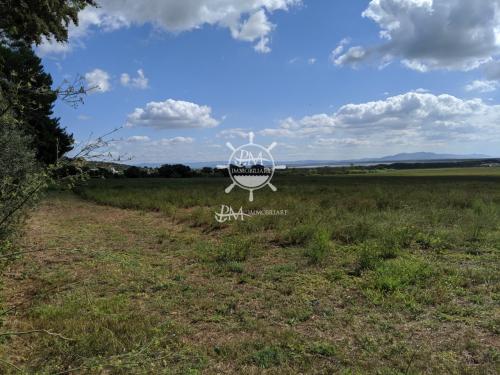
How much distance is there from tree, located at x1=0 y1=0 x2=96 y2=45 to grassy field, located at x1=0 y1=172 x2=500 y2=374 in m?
4.39

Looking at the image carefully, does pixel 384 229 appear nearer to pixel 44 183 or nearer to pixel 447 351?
pixel 447 351

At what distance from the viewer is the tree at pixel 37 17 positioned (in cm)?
706

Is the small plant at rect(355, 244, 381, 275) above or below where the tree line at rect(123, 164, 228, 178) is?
below

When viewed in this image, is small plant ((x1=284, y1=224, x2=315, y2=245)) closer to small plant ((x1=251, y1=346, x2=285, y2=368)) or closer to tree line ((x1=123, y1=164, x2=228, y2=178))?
small plant ((x1=251, y1=346, x2=285, y2=368))

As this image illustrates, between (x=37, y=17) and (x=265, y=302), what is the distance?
811 centimetres

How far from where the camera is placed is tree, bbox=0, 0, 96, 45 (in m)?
7.06

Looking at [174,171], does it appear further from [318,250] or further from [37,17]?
[318,250]

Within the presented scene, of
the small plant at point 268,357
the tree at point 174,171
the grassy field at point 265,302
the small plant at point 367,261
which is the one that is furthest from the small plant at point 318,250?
the tree at point 174,171

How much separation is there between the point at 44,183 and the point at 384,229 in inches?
364

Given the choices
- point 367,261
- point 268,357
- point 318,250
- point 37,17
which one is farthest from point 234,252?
point 37,17

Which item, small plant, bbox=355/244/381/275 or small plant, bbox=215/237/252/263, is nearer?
small plant, bbox=355/244/381/275

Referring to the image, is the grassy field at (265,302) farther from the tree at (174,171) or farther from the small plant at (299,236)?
the tree at (174,171)

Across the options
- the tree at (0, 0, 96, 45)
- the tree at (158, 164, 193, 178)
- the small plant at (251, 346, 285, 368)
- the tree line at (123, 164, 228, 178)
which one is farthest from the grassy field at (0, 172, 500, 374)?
the tree at (158, 164, 193, 178)

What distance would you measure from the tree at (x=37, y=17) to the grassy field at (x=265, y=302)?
439cm
